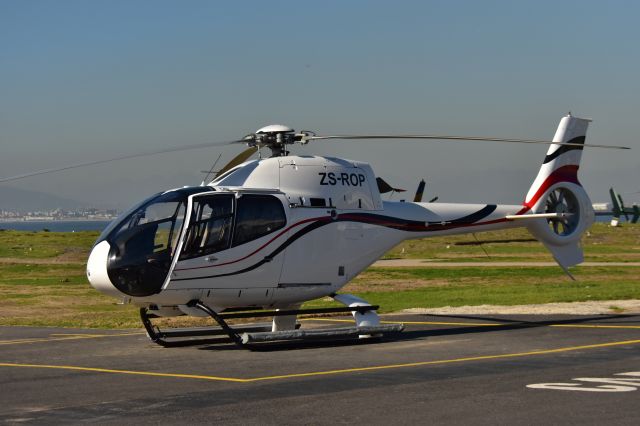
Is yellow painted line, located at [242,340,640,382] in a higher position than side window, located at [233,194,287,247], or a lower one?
lower

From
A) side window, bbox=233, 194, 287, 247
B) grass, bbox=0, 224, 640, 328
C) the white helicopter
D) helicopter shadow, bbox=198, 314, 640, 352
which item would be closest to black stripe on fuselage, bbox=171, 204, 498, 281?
the white helicopter

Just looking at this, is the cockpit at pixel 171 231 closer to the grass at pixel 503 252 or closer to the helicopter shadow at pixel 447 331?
the helicopter shadow at pixel 447 331

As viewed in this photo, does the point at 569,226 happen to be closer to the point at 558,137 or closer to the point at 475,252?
the point at 558,137

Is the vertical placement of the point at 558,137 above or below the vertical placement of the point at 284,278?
above

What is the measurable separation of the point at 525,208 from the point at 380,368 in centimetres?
1015

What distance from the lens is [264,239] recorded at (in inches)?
804

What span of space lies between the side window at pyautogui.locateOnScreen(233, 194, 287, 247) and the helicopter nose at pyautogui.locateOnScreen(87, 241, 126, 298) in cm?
258

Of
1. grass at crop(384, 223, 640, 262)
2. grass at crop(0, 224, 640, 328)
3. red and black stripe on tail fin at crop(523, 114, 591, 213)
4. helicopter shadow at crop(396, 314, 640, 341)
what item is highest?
red and black stripe on tail fin at crop(523, 114, 591, 213)

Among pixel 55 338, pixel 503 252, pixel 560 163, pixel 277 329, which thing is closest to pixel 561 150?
pixel 560 163

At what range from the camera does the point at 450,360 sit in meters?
17.5

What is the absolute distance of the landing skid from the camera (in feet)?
64.2

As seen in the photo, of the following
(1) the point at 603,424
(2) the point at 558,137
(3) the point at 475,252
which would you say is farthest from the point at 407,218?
(3) the point at 475,252

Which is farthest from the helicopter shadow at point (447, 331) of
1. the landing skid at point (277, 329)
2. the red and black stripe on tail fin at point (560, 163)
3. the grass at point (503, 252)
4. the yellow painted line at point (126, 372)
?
the grass at point (503, 252)

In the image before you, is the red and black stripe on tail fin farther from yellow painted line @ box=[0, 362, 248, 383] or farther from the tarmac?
yellow painted line @ box=[0, 362, 248, 383]
